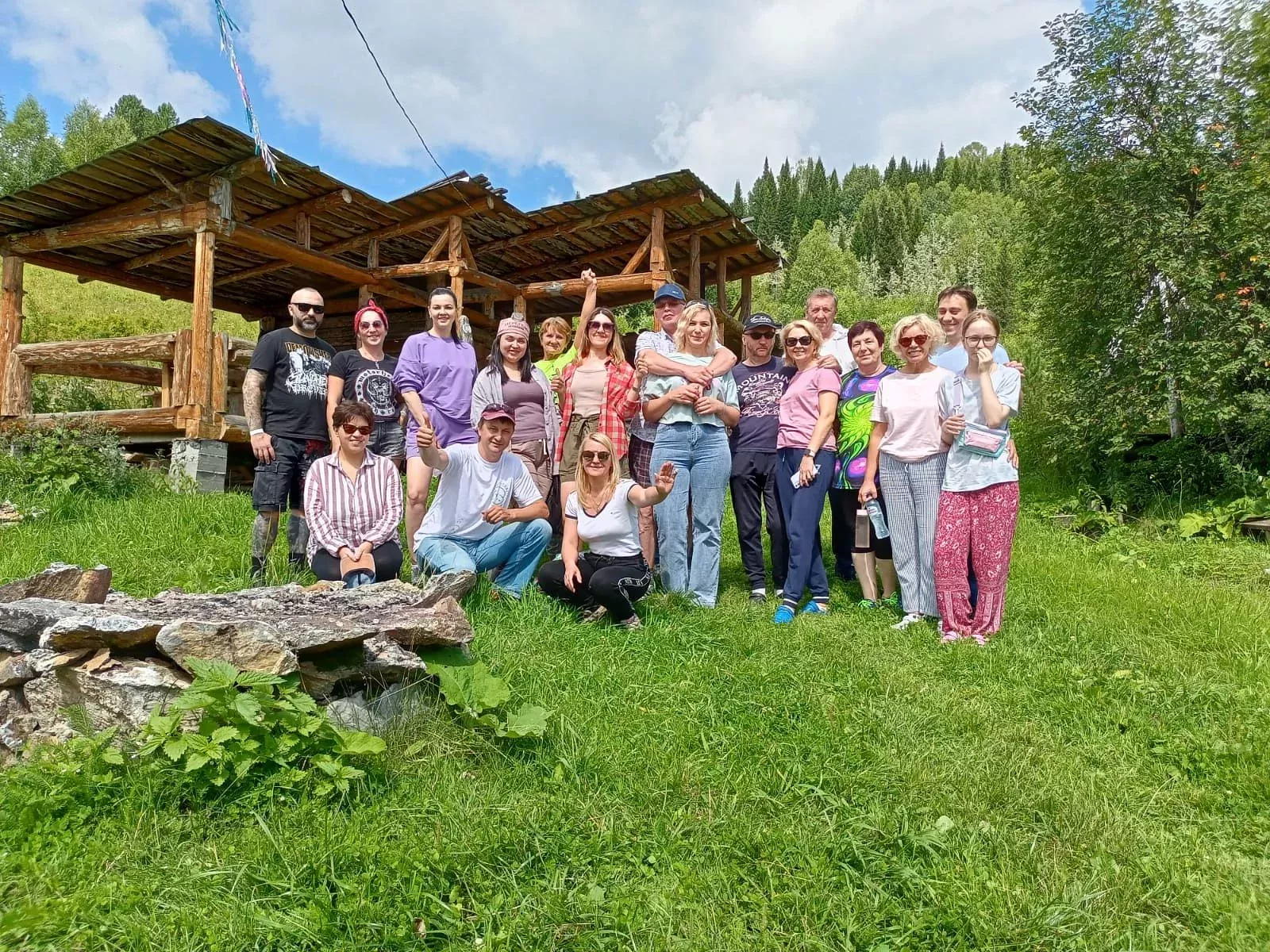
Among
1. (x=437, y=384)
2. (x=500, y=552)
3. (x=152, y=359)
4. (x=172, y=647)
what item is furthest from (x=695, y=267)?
(x=172, y=647)

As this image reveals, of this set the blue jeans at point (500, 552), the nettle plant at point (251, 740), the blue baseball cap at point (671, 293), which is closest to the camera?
the nettle plant at point (251, 740)

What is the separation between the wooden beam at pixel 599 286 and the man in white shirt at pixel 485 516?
18.7 feet

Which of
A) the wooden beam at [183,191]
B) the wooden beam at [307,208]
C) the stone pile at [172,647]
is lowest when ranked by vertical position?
the stone pile at [172,647]

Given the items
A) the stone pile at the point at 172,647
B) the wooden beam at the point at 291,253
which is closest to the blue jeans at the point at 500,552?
the stone pile at the point at 172,647

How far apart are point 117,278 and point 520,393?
33.9 ft

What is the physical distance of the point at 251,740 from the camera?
8.22ft

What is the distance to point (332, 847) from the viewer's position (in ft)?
7.30

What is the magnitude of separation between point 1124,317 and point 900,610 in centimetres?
649

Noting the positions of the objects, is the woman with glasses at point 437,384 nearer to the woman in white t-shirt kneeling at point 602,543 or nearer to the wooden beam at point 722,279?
the woman in white t-shirt kneeling at point 602,543

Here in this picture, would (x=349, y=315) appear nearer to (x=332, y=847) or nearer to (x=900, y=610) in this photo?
(x=900, y=610)

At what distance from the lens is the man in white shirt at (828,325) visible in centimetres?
547

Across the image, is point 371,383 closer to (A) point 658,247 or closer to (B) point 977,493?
(B) point 977,493

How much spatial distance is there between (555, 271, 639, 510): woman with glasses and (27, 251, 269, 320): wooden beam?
8138 mm

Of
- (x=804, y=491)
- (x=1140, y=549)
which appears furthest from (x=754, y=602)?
(x=1140, y=549)
